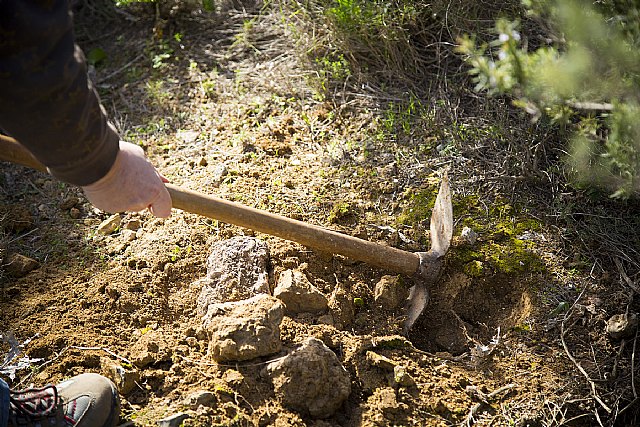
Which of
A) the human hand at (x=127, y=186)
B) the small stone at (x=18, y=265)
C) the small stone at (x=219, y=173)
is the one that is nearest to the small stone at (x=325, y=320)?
the human hand at (x=127, y=186)

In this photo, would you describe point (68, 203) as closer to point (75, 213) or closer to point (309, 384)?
point (75, 213)

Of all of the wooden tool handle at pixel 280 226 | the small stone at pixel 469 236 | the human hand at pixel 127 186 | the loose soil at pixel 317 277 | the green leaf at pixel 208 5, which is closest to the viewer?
the human hand at pixel 127 186

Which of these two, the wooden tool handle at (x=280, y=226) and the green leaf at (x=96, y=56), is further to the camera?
the green leaf at (x=96, y=56)

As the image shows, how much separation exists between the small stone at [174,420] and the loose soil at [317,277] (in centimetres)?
3

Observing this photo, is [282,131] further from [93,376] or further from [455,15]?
[93,376]

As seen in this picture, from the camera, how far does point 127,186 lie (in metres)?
1.98

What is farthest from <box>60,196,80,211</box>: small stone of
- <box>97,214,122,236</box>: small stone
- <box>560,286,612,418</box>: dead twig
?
<box>560,286,612,418</box>: dead twig

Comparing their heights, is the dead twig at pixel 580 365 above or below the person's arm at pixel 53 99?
below

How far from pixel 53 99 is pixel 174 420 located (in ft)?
3.77

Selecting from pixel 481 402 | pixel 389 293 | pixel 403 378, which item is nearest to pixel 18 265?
pixel 389 293

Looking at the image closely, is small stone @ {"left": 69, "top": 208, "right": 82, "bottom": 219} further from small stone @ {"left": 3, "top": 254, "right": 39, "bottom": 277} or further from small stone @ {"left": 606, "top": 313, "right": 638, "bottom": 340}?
small stone @ {"left": 606, "top": 313, "right": 638, "bottom": 340}

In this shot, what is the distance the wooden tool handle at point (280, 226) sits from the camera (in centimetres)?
228

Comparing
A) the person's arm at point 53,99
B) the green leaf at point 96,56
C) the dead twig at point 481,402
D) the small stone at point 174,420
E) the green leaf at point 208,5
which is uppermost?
the person's arm at point 53,99

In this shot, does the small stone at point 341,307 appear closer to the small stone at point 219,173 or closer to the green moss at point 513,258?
the green moss at point 513,258
